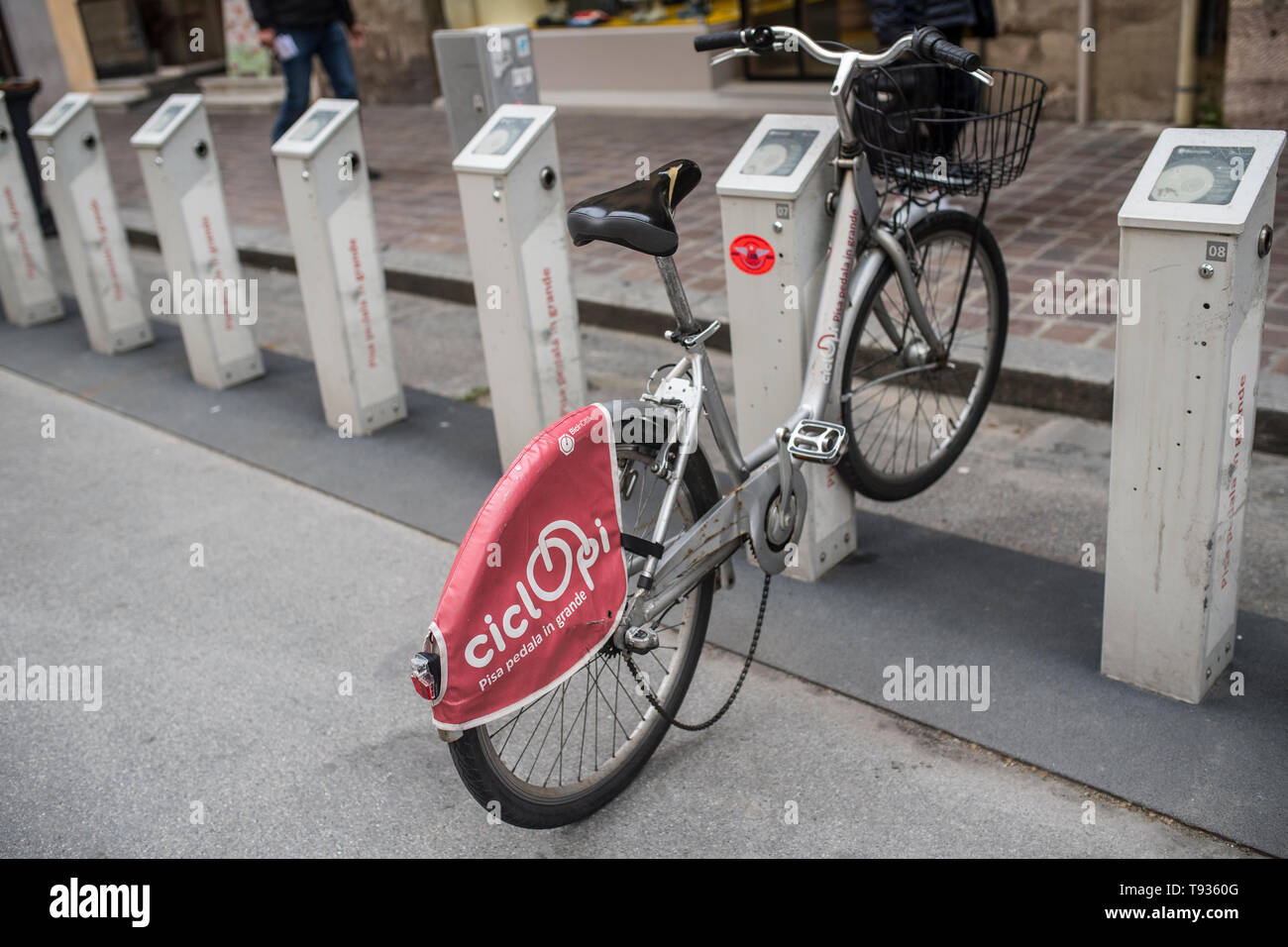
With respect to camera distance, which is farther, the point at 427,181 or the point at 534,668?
the point at 427,181

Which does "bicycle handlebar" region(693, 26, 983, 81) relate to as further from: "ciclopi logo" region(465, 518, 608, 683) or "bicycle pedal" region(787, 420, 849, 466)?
"ciclopi logo" region(465, 518, 608, 683)

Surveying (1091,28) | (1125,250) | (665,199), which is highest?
(665,199)

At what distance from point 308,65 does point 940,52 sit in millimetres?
6768

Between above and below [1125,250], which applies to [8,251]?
below

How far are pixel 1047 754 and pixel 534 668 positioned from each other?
1248mm

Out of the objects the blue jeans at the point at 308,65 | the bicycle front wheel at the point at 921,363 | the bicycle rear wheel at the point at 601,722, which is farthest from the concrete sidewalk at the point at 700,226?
the bicycle rear wheel at the point at 601,722

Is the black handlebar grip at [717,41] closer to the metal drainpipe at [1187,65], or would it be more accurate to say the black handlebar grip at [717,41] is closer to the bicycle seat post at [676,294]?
the bicycle seat post at [676,294]

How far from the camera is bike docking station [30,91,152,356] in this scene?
238 inches

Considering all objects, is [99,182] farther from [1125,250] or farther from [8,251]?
[1125,250]

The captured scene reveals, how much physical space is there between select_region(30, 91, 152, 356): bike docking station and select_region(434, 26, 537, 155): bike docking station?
66.1 inches

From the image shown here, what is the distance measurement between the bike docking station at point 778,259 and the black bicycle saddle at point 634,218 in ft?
2.22

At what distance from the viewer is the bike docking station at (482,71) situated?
569cm
